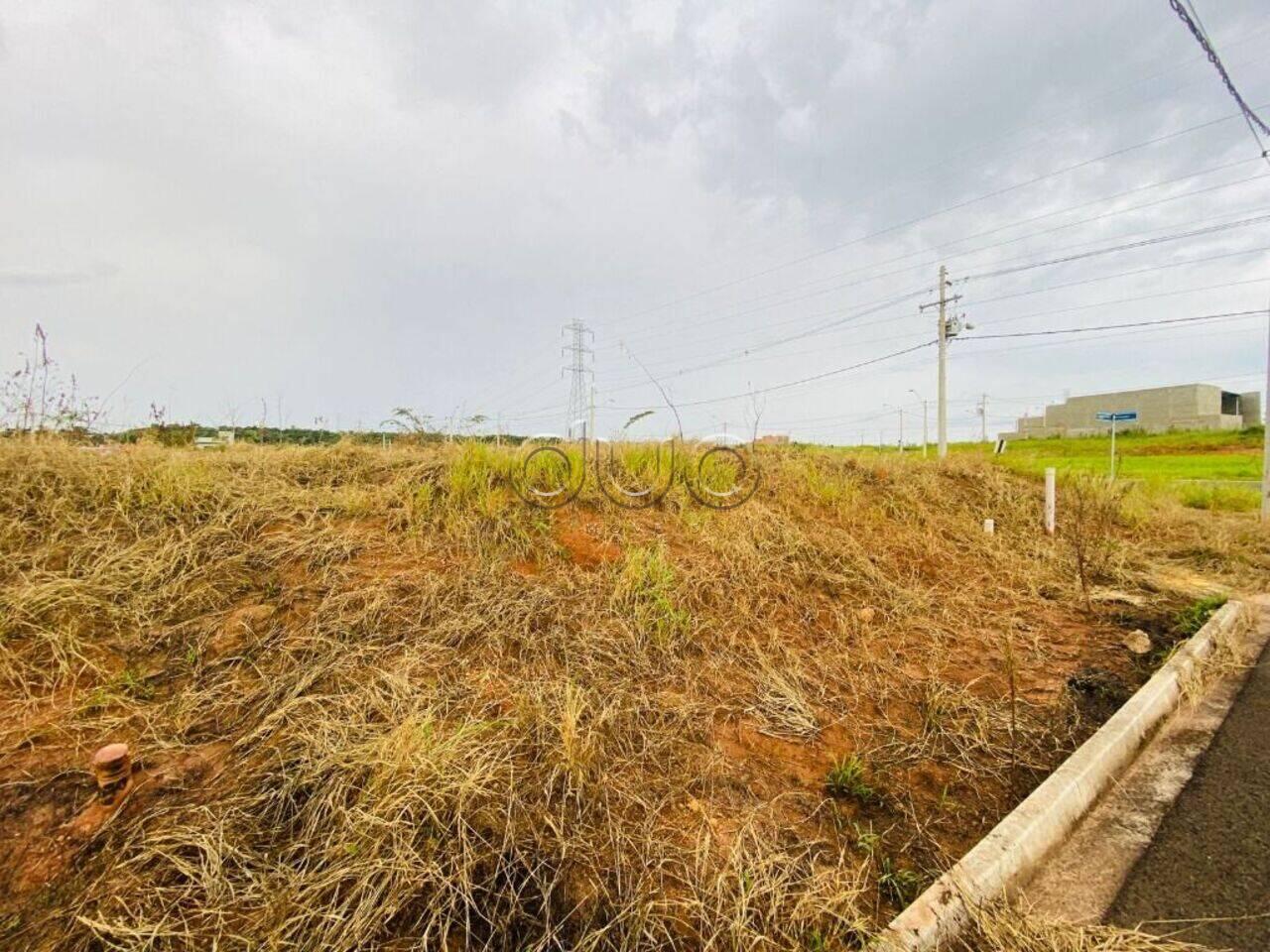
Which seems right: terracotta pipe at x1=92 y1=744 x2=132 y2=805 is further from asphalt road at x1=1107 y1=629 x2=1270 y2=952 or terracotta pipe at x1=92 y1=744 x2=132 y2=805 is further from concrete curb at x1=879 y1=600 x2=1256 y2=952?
asphalt road at x1=1107 y1=629 x2=1270 y2=952

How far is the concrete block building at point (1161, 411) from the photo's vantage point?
2141 inches

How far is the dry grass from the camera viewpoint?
1516 mm

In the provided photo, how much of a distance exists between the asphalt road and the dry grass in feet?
1.49

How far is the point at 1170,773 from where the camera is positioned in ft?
7.91

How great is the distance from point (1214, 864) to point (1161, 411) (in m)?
79.0

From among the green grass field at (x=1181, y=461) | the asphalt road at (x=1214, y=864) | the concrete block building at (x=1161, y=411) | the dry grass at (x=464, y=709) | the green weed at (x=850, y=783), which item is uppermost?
the concrete block building at (x=1161, y=411)

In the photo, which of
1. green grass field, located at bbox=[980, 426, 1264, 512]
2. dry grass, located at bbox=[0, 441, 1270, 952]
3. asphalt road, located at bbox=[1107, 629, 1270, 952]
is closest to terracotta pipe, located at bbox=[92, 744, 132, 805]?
dry grass, located at bbox=[0, 441, 1270, 952]

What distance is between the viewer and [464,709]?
2338mm

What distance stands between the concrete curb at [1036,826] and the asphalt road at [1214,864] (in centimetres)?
23

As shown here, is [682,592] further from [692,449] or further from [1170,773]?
[692,449]

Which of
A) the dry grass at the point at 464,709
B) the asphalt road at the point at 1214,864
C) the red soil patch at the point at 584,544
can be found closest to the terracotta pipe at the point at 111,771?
the dry grass at the point at 464,709

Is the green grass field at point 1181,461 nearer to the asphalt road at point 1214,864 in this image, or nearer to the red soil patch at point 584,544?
the asphalt road at point 1214,864

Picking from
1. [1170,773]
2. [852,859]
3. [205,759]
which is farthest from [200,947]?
[1170,773]

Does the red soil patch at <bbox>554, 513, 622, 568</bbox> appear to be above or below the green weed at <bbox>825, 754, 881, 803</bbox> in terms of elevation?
above
